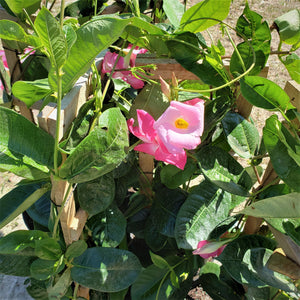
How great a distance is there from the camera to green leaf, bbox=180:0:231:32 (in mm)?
644

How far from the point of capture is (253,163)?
30.8 inches

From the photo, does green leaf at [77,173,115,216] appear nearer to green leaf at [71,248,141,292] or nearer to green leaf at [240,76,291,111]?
green leaf at [71,248,141,292]

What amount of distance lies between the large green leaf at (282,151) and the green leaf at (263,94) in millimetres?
45

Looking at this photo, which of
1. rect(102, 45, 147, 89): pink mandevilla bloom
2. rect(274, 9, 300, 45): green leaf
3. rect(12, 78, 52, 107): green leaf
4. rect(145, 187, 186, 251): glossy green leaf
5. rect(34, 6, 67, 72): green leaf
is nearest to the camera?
rect(34, 6, 67, 72): green leaf

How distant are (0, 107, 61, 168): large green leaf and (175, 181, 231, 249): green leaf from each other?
0.31 meters

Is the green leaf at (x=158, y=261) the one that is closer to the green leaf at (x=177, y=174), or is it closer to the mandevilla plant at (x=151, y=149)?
the mandevilla plant at (x=151, y=149)

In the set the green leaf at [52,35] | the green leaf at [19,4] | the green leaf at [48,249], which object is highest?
the green leaf at [52,35]

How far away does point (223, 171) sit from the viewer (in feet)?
2.42

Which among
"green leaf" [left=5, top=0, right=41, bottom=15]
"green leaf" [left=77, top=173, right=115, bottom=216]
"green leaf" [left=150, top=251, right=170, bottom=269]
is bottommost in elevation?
"green leaf" [left=150, top=251, right=170, bottom=269]

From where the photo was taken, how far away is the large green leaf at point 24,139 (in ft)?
1.85

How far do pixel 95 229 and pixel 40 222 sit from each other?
6.2 inches

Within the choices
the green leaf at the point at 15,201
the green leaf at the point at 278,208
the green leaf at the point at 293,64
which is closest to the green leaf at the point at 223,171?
the green leaf at the point at 278,208

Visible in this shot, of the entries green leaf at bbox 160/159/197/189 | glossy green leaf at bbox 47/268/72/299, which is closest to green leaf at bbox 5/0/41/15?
green leaf at bbox 160/159/197/189

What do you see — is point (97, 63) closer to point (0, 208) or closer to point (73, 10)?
point (73, 10)
